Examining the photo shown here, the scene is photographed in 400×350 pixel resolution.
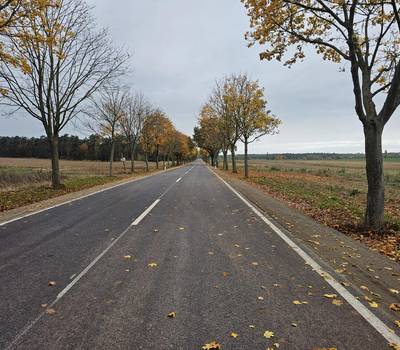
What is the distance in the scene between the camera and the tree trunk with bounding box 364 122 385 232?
25.3 ft

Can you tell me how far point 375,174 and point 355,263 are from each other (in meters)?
3.38

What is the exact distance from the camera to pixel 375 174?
25.8 ft

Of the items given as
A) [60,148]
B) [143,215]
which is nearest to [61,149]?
[60,148]

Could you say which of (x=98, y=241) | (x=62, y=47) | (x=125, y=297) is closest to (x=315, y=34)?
(x=98, y=241)

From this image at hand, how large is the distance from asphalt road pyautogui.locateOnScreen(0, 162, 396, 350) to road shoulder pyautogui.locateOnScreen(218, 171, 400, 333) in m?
0.41

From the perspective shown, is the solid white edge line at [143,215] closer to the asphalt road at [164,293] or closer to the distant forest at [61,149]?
the asphalt road at [164,293]

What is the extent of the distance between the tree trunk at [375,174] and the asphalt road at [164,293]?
2.73m

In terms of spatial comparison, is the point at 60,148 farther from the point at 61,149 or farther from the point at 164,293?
the point at 164,293

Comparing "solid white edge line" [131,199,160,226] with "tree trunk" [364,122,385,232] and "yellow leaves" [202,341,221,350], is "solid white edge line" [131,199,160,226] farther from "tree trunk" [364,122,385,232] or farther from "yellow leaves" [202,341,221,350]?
"tree trunk" [364,122,385,232]

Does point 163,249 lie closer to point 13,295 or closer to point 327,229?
point 13,295

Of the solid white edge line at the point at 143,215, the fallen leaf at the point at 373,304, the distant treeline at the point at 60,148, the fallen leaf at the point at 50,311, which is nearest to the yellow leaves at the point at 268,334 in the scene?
the fallen leaf at the point at 373,304

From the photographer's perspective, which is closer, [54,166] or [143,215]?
[143,215]

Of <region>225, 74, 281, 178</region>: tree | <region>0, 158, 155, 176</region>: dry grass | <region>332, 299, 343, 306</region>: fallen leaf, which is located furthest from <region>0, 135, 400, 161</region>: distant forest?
<region>332, 299, 343, 306</region>: fallen leaf

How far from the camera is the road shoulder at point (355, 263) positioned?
4.05 m
